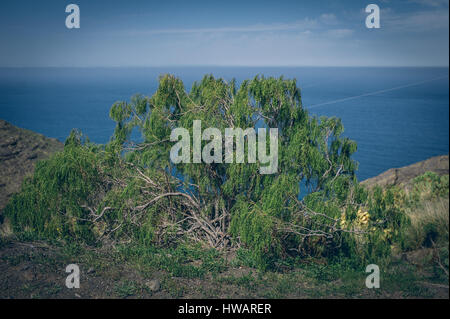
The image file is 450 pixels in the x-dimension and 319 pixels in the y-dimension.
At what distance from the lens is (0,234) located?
12.0 m

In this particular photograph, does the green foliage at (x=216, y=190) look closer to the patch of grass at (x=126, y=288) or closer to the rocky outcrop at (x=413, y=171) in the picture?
the patch of grass at (x=126, y=288)

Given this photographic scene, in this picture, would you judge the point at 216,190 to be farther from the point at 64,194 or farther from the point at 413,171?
the point at 413,171

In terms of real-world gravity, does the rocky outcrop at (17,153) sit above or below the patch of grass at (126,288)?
above

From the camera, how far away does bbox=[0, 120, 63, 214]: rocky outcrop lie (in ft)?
76.8

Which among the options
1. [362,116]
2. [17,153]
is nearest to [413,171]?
[17,153]

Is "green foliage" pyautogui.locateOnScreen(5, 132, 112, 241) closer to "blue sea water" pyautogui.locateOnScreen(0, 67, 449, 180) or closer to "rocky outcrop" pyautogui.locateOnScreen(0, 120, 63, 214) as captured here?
"rocky outcrop" pyautogui.locateOnScreen(0, 120, 63, 214)

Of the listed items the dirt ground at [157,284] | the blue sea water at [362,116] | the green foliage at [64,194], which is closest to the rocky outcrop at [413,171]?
the dirt ground at [157,284]

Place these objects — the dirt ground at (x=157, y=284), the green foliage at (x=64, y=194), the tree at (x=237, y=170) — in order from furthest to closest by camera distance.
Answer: the green foliage at (x=64, y=194) < the tree at (x=237, y=170) < the dirt ground at (x=157, y=284)

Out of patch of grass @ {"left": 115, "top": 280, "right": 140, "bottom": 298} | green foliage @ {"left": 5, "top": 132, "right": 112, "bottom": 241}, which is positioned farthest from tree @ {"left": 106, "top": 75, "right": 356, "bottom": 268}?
patch of grass @ {"left": 115, "top": 280, "right": 140, "bottom": 298}

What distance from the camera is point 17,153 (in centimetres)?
2706

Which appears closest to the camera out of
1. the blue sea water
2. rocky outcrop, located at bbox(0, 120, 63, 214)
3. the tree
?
the tree

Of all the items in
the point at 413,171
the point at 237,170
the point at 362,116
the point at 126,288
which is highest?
the point at 362,116

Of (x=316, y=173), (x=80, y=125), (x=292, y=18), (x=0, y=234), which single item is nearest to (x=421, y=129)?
(x=292, y=18)

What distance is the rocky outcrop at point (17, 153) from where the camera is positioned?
23406 mm
